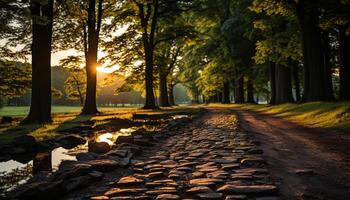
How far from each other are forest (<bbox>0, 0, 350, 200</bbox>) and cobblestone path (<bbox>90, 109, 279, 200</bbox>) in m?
0.03

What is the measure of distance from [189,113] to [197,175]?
68.2ft

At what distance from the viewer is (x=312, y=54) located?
24672 mm

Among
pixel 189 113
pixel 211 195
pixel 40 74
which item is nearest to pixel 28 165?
pixel 211 195

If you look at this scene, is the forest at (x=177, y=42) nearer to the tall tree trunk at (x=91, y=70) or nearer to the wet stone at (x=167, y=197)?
the tall tree trunk at (x=91, y=70)

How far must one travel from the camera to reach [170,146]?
1030 centimetres

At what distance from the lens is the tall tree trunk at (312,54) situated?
24.1 metres

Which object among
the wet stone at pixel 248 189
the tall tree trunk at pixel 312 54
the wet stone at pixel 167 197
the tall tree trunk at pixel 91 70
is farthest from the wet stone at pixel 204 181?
the tall tree trunk at pixel 91 70

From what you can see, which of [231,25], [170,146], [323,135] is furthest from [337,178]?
[231,25]

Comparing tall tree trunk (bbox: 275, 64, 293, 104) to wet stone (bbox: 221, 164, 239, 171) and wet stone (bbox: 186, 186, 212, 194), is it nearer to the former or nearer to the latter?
wet stone (bbox: 221, 164, 239, 171)

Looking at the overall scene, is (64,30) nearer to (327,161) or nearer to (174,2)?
(174,2)

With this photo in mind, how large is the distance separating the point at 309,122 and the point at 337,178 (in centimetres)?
1182

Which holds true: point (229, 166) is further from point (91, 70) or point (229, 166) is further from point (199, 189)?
point (91, 70)

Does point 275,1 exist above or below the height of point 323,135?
above

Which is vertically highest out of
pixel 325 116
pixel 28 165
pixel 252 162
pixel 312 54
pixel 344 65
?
pixel 312 54
